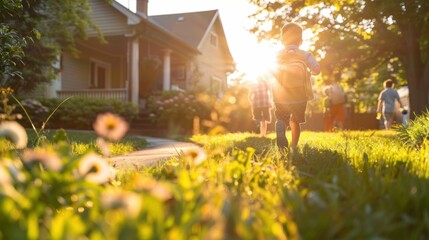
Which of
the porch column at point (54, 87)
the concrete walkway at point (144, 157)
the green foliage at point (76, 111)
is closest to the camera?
the concrete walkway at point (144, 157)

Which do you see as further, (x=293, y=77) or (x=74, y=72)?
(x=74, y=72)

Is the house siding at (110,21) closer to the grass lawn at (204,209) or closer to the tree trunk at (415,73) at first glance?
the tree trunk at (415,73)

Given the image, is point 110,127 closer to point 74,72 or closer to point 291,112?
point 291,112

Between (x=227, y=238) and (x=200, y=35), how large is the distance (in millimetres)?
24966

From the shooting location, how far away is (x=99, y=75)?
22047 millimetres

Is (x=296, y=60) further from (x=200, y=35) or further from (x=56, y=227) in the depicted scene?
(x=200, y=35)

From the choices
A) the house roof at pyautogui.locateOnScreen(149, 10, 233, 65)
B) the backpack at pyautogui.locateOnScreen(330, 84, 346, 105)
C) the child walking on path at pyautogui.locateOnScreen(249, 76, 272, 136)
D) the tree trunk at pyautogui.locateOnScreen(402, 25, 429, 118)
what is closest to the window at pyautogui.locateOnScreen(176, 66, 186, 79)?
the house roof at pyautogui.locateOnScreen(149, 10, 233, 65)

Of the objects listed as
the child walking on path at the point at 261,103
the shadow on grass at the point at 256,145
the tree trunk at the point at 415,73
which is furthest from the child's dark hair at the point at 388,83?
the shadow on grass at the point at 256,145

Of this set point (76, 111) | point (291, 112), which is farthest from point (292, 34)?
point (76, 111)

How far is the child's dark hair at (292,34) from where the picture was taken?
18.6 feet

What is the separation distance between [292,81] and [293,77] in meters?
0.05

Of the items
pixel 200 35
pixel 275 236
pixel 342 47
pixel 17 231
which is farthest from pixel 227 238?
pixel 200 35

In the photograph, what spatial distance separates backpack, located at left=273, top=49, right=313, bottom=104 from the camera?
18.3 ft

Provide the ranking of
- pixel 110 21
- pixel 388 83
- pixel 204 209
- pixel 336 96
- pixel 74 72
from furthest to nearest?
pixel 74 72 < pixel 110 21 < pixel 336 96 < pixel 388 83 < pixel 204 209
